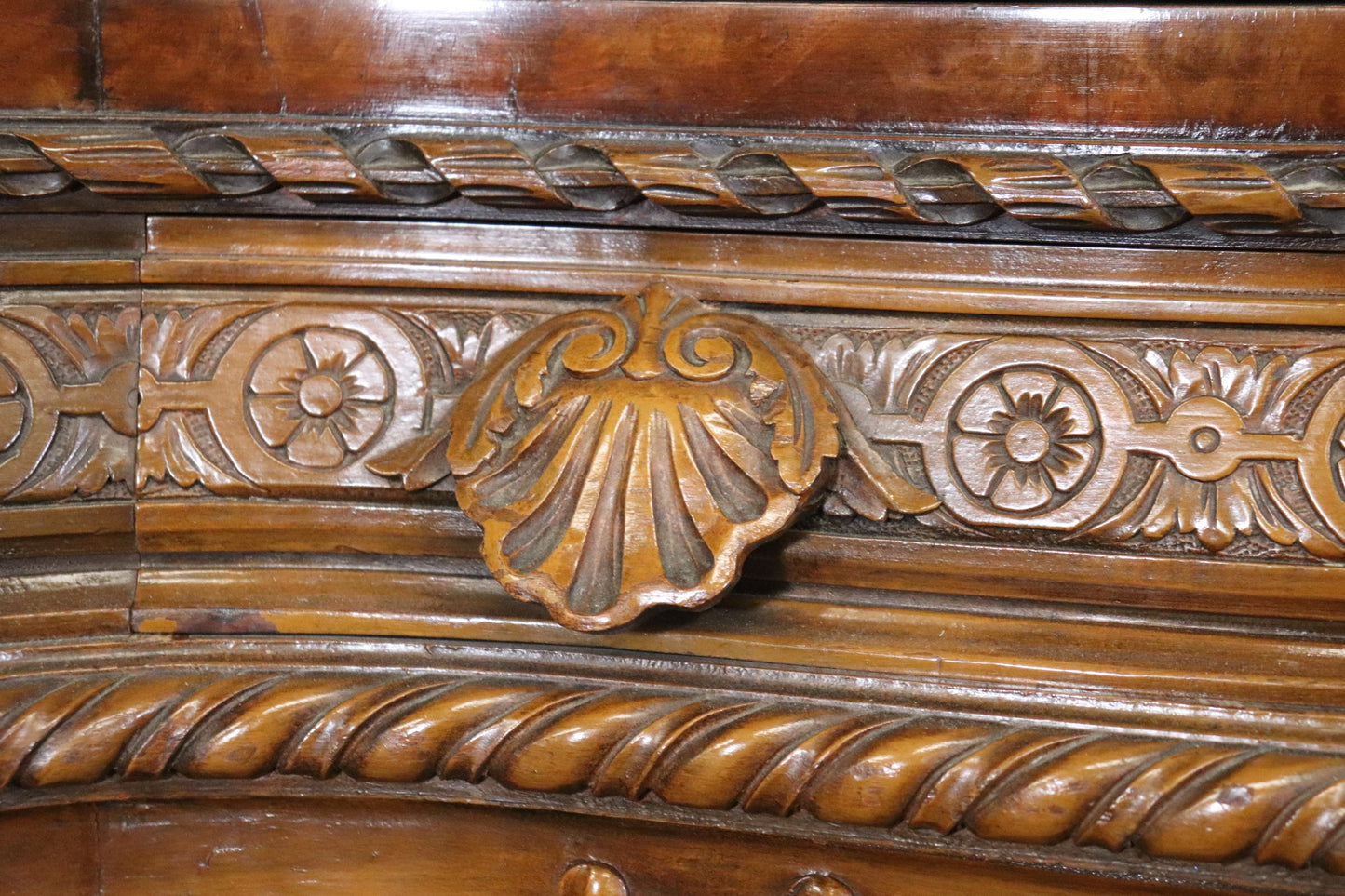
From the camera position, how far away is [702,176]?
482 millimetres

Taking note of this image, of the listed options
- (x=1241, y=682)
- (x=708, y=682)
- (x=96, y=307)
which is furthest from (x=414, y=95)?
(x=1241, y=682)

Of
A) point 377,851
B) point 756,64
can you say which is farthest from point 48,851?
point 756,64

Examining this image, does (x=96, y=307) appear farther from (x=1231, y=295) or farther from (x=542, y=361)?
(x=1231, y=295)

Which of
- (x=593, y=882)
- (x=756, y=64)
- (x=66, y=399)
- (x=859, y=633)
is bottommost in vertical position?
(x=593, y=882)

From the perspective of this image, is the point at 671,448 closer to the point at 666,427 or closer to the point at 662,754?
the point at 666,427

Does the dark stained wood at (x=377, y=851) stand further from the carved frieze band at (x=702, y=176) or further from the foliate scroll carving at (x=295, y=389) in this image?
the carved frieze band at (x=702, y=176)

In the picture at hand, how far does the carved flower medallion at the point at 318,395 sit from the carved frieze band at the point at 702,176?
0.07 metres

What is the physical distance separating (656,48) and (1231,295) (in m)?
0.26

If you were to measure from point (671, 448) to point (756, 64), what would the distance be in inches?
6.5

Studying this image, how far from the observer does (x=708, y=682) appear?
1.67 ft

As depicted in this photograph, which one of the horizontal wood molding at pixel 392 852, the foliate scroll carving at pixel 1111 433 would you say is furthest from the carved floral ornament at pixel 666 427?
the horizontal wood molding at pixel 392 852

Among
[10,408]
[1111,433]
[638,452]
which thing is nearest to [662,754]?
[638,452]

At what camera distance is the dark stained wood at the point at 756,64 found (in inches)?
18.1

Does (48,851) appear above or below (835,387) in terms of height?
below
